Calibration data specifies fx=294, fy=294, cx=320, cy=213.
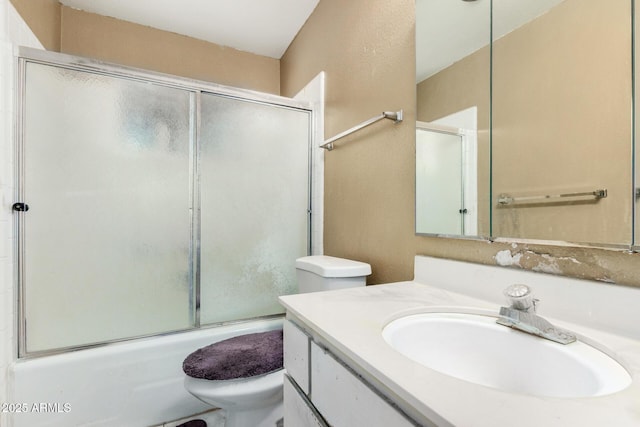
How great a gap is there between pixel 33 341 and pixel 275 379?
3.61 feet

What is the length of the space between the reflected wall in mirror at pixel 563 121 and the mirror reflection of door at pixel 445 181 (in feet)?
0.27

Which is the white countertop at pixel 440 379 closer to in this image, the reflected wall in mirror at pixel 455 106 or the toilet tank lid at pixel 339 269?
the reflected wall in mirror at pixel 455 106

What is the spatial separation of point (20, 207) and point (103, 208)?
0.93 feet

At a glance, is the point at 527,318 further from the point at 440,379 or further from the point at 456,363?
the point at 440,379

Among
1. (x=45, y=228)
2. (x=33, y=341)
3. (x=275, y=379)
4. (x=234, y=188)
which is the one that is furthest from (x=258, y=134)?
(x=33, y=341)

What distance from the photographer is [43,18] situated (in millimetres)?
1562

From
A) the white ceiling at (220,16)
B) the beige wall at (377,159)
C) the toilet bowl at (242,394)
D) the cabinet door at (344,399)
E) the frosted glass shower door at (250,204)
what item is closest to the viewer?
the cabinet door at (344,399)

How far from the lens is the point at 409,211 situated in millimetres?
1116

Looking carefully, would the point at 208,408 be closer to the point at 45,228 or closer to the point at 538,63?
the point at 45,228

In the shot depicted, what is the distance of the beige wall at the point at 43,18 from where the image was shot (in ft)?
4.44

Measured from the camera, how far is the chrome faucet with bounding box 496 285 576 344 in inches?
21.8

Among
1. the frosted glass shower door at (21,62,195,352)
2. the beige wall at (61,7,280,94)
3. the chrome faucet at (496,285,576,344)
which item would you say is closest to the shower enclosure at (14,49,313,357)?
the frosted glass shower door at (21,62,195,352)

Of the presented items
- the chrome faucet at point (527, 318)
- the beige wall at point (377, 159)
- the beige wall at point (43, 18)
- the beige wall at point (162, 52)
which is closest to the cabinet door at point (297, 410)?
the chrome faucet at point (527, 318)

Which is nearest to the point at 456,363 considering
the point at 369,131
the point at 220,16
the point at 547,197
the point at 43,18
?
the point at 547,197
